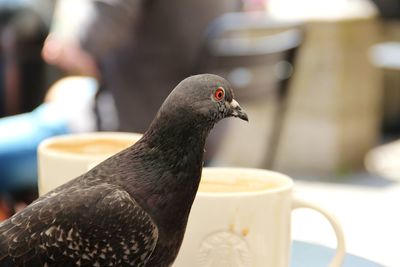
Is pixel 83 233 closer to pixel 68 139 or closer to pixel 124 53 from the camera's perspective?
pixel 68 139

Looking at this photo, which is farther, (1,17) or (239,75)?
(1,17)

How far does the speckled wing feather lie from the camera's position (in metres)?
0.54

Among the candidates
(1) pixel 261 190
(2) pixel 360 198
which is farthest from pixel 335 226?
(2) pixel 360 198

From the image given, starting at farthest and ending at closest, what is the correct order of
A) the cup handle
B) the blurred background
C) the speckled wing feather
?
the blurred background → the cup handle → the speckled wing feather

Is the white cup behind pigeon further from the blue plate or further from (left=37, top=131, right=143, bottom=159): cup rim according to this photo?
the blue plate

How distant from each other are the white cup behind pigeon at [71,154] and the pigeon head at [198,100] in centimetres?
14

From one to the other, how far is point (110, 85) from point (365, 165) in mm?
1925

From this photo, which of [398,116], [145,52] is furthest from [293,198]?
[398,116]

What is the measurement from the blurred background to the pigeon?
1.79ft

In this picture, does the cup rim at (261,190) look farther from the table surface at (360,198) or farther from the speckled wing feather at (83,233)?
the table surface at (360,198)

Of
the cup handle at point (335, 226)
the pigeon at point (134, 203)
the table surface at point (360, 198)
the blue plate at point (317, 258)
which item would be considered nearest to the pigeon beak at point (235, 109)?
the pigeon at point (134, 203)

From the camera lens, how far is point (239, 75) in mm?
1847

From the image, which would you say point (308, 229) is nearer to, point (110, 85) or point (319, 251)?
point (319, 251)

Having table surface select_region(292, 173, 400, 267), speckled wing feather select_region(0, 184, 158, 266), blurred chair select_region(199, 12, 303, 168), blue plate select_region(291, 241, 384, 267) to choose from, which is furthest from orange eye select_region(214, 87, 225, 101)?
table surface select_region(292, 173, 400, 267)
